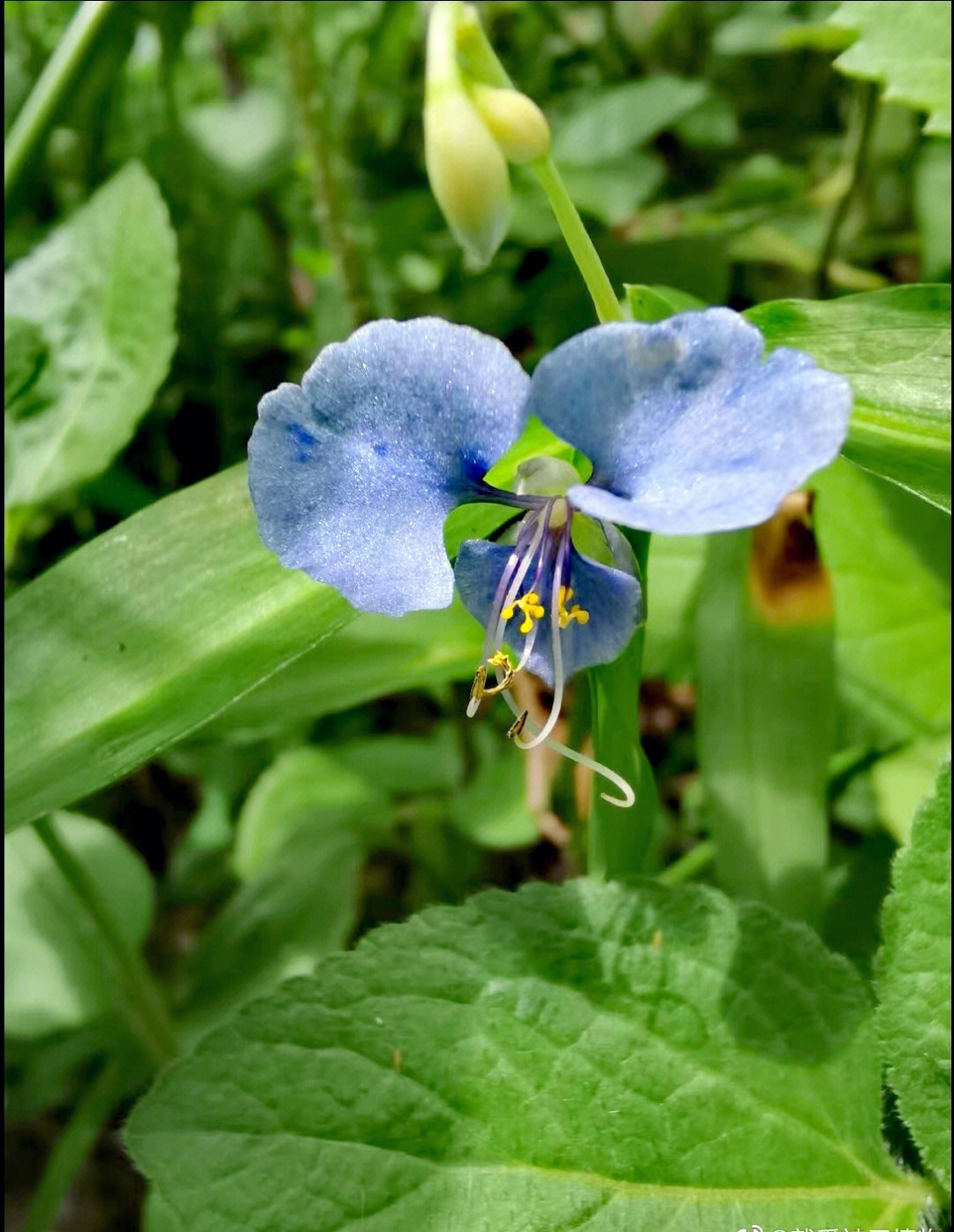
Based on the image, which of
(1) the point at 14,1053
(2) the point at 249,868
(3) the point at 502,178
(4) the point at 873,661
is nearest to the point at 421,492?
(3) the point at 502,178

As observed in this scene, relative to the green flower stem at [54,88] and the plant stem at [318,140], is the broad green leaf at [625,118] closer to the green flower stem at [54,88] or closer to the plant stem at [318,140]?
the plant stem at [318,140]

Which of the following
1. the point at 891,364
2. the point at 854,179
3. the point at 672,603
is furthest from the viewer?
the point at 854,179

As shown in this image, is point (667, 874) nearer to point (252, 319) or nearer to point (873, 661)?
point (873, 661)

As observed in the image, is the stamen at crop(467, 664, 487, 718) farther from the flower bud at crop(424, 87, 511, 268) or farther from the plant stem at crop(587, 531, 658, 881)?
the flower bud at crop(424, 87, 511, 268)

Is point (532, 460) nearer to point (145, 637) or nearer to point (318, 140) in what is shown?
point (145, 637)

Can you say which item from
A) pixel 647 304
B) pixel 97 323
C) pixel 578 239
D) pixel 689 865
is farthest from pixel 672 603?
pixel 97 323

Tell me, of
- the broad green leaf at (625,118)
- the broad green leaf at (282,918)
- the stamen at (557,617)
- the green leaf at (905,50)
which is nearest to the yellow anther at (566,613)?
the stamen at (557,617)

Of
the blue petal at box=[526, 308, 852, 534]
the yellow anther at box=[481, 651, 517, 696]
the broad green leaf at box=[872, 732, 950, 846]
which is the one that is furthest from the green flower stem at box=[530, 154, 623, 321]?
the broad green leaf at box=[872, 732, 950, 846]
